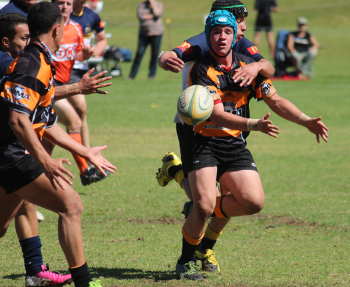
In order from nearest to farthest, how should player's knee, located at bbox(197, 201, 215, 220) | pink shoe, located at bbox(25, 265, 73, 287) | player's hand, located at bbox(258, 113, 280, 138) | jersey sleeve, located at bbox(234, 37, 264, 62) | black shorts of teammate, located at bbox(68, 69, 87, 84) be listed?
1. player's hand, located at bbox(258, 113, 280, 138)
2. pink shoe, located at bbox(25, 265, 73, 287)
3. player's knee, located at bbox(197, 201, 215, 220)
4. jersey sleeve, located at bbox(234, 37, 264, 62)
5. black shorts of teammate, located at bbox(68, 69, 87, 84)

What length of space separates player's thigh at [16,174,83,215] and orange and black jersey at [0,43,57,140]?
1.24ft

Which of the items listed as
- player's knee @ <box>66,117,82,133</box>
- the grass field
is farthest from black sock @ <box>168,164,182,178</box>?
player's knee @ <box>66,117,82,133</box>

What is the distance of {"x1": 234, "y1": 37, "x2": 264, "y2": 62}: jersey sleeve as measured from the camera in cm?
500

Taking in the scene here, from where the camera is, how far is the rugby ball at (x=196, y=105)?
170 inches

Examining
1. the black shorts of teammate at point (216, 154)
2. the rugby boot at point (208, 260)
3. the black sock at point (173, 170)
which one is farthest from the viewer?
the black sock at point (173, 170)

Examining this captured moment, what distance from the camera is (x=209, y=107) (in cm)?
434

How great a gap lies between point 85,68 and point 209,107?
14.2 ft

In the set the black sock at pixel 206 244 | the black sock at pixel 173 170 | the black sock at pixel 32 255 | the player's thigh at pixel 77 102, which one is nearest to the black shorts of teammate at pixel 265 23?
the player's thigh at pixel 77 102

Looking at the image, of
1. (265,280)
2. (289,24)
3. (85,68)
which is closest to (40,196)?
(265,280)

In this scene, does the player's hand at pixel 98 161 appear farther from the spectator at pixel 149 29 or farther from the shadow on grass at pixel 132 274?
the spectator at pixel 149 29

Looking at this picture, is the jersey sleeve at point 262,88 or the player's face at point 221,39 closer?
the player's face at point 221,39

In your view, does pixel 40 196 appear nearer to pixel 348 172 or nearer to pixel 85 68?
pixel 85 68

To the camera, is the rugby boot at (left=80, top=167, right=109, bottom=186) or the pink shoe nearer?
the pink shoe

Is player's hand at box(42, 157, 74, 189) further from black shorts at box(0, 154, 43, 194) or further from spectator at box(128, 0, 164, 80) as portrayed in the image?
spectator at box(128, 0, 164, 80)
